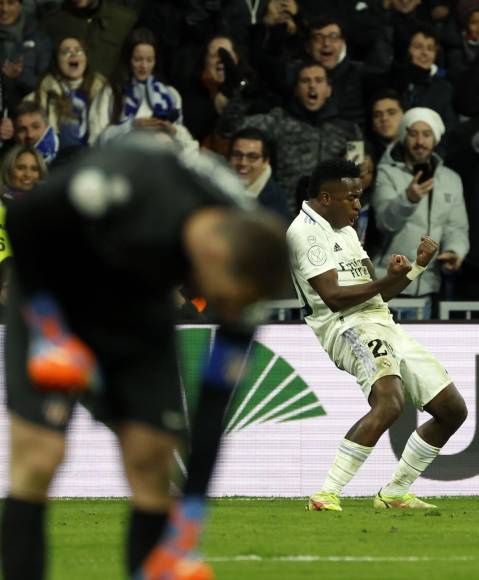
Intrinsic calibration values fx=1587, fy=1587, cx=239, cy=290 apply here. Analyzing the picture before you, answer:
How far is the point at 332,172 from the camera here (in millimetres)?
11742

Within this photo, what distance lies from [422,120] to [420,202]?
2.57ft

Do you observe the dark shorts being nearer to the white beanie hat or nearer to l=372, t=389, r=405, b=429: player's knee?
l=372, t=389, r=405, b=429: player's knee

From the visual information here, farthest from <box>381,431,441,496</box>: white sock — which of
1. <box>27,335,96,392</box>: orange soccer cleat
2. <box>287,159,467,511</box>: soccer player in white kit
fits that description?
<box>27,335,96,392</box>: orange soccer cleat

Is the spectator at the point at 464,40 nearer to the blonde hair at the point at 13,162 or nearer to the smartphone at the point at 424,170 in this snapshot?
the smartphone at the point at 424,170

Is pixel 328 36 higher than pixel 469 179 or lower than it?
higher

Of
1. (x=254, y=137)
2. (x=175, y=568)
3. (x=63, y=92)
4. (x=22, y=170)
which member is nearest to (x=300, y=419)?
(x=254, y=137)

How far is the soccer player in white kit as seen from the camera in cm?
1158

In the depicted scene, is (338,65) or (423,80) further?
(423,80)

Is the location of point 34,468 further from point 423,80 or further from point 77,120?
point 423,80

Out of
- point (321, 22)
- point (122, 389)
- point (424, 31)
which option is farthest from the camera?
point (424, 31)

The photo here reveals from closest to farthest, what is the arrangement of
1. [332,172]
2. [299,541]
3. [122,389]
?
[122,389], [299,541], [332,172]

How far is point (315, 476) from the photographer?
1319 centimetres

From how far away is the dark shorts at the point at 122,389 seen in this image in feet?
18.1

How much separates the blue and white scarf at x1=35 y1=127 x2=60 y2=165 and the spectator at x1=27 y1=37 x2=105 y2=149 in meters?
0.16
